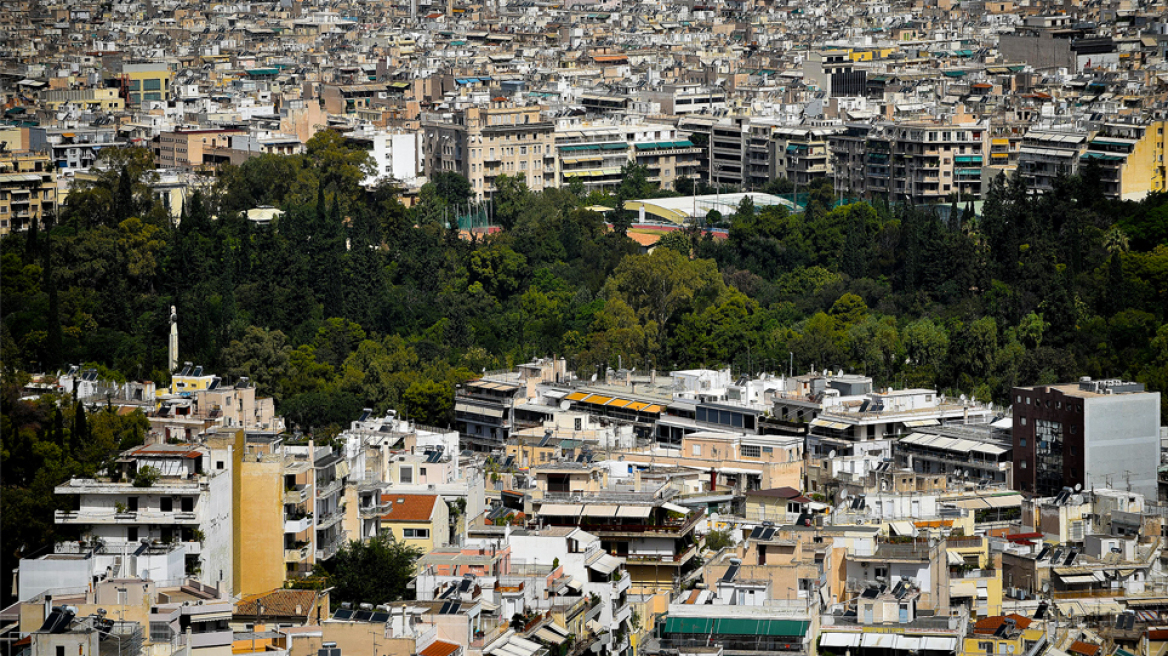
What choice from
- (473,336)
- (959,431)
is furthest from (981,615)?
(473,336)

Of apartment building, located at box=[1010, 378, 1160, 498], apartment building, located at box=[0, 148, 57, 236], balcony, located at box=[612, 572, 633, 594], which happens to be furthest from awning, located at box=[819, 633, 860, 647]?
apartment building, located at box=[0, 148, 57, 236]

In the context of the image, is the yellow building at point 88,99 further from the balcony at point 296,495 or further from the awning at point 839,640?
the awning at point 839,640

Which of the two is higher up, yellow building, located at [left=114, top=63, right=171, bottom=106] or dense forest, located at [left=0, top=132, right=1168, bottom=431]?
yellow building, located at [left=114, top=63, right=171, bottom=106]

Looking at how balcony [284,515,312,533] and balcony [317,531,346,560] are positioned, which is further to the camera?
balcony [317,531,346,560]

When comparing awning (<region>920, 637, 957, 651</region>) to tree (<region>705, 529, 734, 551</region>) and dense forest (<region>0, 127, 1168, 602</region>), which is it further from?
dense forest (<region>0, 127, 1168, 602</region>)

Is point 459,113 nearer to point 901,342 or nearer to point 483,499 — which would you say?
point 901,342

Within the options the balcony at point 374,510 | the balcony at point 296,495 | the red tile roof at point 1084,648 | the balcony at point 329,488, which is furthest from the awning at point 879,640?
the balcony at point 374,510

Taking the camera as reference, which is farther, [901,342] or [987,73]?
[987,73]
